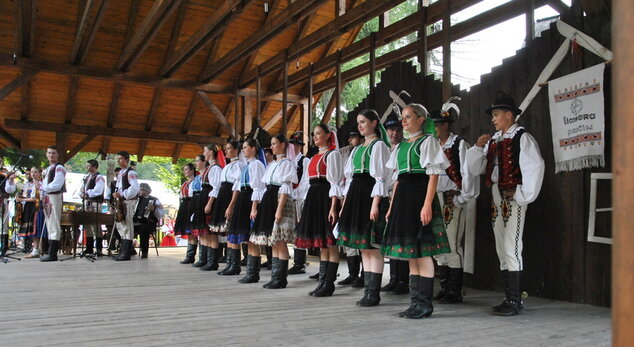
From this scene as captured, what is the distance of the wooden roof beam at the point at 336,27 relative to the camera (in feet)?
25.6

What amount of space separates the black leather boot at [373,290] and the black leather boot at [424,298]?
0.53 m

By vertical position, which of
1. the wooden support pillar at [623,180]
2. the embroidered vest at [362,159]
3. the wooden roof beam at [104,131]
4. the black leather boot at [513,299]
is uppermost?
the wooden roof beam at [104,131]

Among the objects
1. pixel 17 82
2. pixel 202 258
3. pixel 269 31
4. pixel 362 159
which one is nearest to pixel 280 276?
pixel 362 159

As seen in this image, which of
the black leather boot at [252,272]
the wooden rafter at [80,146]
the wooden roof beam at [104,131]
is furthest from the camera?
the wooden rafter at [80,146]

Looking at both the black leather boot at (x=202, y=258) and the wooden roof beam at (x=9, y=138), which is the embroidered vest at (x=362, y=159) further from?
the wooden roof beam at (x=9, y=138)

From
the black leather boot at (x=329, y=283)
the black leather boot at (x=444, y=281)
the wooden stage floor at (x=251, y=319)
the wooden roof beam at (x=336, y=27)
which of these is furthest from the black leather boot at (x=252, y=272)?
the wooden roof beam at (x=336, y=27)

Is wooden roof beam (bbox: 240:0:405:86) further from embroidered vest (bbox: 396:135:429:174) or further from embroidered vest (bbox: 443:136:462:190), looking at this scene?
embroidered vest (bbox: 396:135:429:174)

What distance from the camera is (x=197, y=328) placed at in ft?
9.71

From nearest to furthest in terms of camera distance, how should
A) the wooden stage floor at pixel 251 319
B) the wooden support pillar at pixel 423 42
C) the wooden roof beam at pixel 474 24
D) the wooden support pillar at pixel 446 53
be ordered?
the wooden stage floor at pixel 251 319 → the wooden support pillar at pixel 446 53 → the wooden support pillar at pixel 423 42 → the wooden roof beam at pixel 474 24

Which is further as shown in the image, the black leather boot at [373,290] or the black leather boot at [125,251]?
the black leather boot at [125,251]

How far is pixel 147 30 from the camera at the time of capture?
8.56m

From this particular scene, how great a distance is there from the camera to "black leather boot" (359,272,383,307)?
385cm

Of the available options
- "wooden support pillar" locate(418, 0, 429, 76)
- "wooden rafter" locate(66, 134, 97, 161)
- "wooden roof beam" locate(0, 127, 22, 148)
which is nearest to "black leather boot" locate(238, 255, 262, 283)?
"wooden support pillar" locate(418, 0, 429, 76)

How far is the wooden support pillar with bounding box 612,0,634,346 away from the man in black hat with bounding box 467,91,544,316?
91.0 inches
